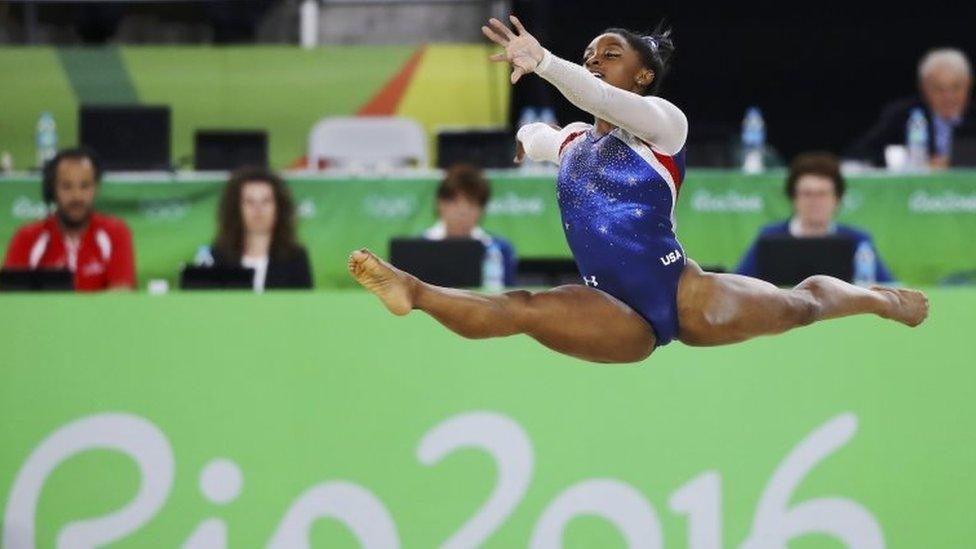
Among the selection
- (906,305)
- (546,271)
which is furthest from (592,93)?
(546,271)

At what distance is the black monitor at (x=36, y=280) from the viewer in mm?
6148

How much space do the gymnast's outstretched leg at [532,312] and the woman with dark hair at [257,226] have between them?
2.88m

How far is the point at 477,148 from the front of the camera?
958cm

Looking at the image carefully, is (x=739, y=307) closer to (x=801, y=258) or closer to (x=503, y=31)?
(x=503, y=31)

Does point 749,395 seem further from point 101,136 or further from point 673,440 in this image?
point 101,136

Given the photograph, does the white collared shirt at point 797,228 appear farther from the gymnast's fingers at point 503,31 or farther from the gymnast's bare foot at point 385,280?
the gymnast's fingers at point 503,31

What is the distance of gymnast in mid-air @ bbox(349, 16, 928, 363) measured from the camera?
4.45 meters

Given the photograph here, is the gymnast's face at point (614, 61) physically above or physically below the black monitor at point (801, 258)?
above

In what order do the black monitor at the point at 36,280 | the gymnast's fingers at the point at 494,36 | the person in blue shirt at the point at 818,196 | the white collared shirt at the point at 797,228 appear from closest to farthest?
the gymnast's fingers at the point at 494,36, the black monitor at the point at 36,280, the person in blue shirt at the point at 818,196, the white collared shirt at the point at 797,228

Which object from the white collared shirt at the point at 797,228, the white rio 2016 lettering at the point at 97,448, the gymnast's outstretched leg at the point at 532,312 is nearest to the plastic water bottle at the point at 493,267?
the white collared shirt at the point at 797,228

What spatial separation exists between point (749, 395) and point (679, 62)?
22.2ft

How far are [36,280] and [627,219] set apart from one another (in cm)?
257

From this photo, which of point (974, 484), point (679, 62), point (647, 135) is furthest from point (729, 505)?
point (679, 62)

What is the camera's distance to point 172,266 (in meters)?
8.93
